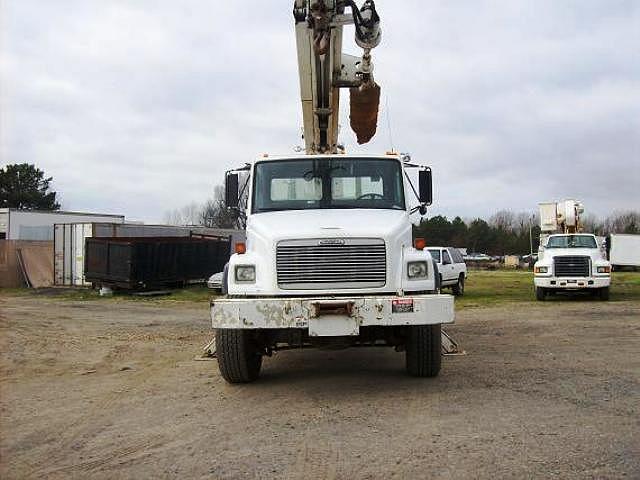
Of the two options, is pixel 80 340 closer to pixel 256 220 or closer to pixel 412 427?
pixel 256 220

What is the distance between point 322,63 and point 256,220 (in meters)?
2.27

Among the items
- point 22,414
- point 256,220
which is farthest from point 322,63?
point 22,414

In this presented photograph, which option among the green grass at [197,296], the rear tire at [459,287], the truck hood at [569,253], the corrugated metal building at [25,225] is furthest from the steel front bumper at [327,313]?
the corrugated metal building at [25,225]

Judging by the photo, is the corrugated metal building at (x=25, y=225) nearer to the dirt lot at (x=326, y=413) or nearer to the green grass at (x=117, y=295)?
the green grass at (x=117, y=295)

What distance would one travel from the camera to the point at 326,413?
6.71 metres

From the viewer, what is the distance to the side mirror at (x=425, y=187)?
9117mm

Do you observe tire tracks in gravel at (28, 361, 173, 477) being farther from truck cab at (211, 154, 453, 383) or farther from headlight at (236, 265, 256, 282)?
headlight at (236, 265, 256, 282)

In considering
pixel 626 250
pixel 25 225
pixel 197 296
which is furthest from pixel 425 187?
pixel 626 250

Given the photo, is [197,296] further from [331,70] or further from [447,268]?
[331,70]

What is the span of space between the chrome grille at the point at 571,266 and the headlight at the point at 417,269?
14.2 metres

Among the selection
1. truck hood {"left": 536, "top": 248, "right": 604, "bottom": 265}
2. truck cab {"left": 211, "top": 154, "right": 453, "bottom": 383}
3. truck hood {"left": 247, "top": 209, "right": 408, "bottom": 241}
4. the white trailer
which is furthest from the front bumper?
the white trailer

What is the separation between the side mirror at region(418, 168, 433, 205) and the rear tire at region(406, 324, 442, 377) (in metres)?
1.99

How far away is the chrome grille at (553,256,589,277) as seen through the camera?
20422 mm

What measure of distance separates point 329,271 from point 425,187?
2.33m
